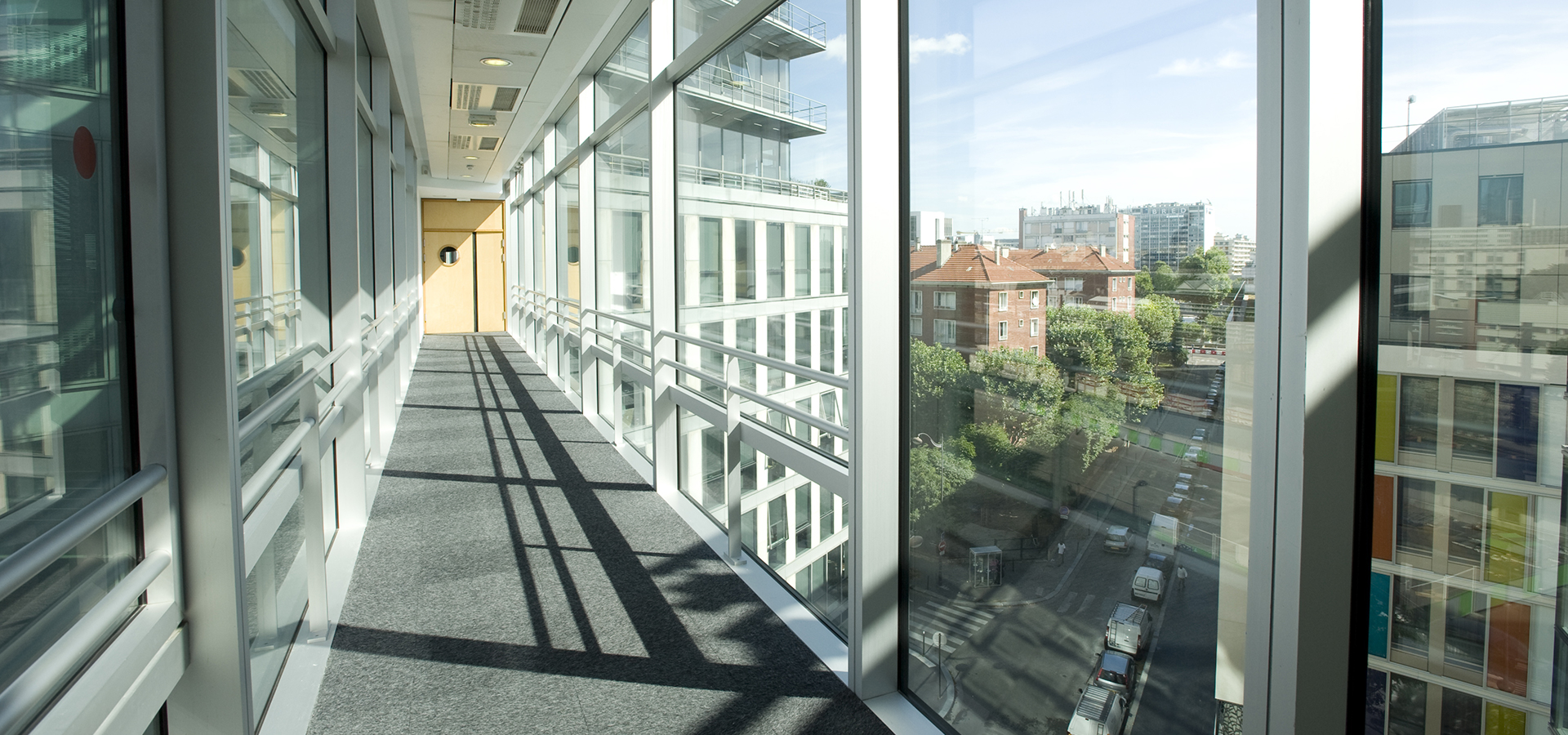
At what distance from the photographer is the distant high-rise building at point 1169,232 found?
44.5 inches

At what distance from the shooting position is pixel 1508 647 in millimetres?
854

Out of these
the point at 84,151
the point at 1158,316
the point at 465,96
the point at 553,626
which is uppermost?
the point at 465,96

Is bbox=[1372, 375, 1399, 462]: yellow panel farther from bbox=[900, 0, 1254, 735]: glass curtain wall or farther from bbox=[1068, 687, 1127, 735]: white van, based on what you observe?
bbox=[1068, 687, 1127, 735]: white van

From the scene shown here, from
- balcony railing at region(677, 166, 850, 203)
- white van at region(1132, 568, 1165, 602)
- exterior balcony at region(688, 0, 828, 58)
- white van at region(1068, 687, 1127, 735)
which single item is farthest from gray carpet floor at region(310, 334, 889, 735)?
exterior balcony at region(688, 0, 828, 58)

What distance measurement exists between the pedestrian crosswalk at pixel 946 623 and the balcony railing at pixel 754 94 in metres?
1.38

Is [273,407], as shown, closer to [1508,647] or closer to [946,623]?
[946,623]

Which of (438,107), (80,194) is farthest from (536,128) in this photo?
(80,194)

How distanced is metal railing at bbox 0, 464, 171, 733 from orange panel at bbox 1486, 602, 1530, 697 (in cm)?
142

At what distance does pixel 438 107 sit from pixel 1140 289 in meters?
7.04

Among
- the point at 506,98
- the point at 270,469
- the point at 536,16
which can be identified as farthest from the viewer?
the point at 506,98

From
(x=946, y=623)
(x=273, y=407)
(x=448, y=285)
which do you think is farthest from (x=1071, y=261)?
(x=448, y=285)

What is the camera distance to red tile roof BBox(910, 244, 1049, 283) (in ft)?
5.05

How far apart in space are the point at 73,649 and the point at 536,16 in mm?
4044

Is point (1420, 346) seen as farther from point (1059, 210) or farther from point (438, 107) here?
point (438, 107)
